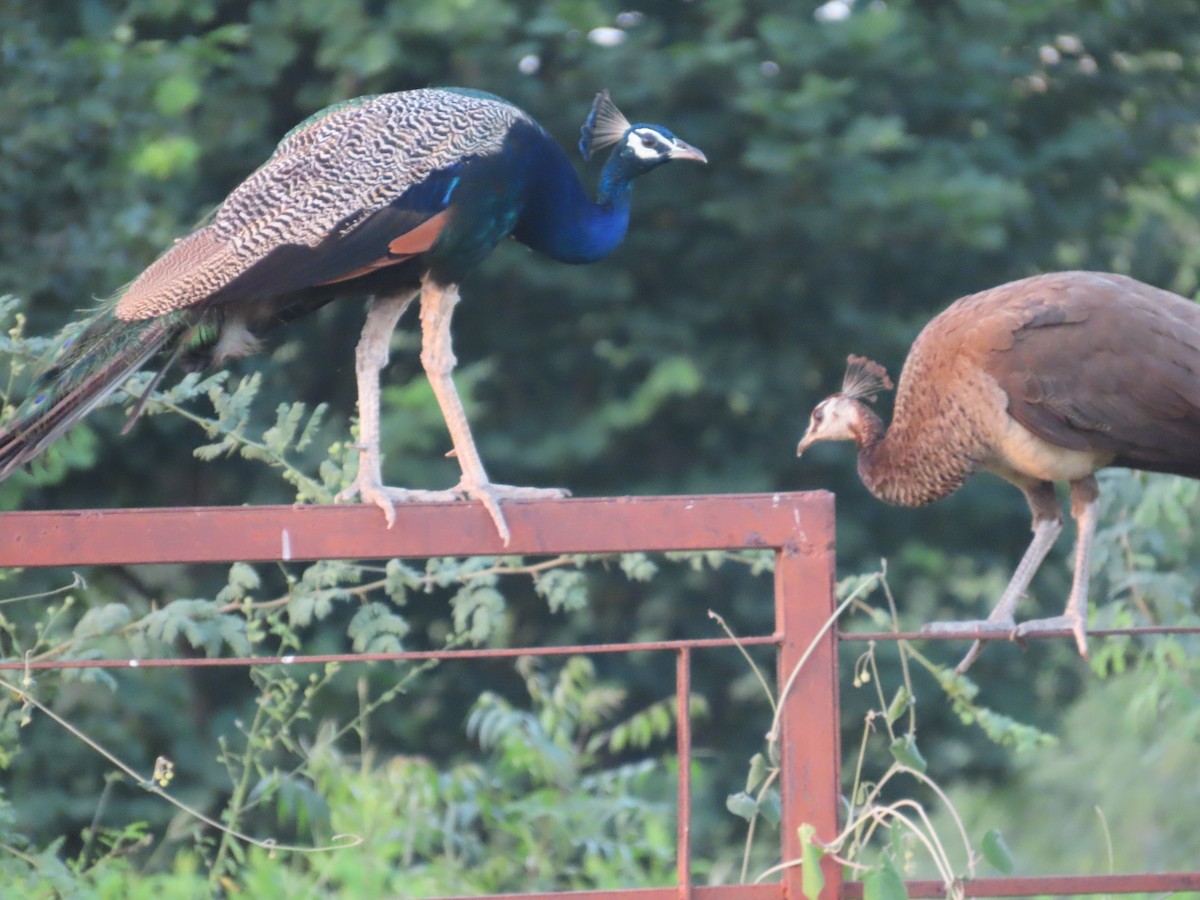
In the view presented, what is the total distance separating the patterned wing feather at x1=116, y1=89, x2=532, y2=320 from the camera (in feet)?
9.72

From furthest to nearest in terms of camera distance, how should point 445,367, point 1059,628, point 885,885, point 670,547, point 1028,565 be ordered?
point 1028,565 → point 445,367 → point 1059,628 → point 670,547 → point 885,885

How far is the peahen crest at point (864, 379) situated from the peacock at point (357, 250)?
774 mm

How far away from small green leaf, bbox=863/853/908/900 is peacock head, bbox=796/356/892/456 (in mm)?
1802

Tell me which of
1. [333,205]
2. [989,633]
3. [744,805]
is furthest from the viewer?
[333,205]

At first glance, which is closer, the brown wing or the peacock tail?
the peacock tail

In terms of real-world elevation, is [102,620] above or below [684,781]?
below

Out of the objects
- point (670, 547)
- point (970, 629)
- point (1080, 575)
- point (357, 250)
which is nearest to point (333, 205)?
point (357, 250)

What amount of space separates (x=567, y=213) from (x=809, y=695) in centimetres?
160

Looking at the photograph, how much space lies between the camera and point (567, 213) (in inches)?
137

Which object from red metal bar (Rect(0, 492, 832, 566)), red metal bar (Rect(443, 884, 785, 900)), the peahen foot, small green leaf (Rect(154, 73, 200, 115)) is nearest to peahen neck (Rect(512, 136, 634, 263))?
the peahen foot

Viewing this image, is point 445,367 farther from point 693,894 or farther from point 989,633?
point 693,894

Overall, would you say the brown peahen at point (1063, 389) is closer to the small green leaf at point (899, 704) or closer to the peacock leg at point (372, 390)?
the small green leaf at point (899, 704)

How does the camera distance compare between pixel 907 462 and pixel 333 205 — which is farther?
pixel 907 462

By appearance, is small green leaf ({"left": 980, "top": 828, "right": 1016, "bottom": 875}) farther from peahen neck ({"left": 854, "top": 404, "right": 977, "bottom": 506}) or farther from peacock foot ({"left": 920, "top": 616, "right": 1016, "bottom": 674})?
peahen neck ({"left": 854, "top": 404, "right": 977, "bottom": 506})
